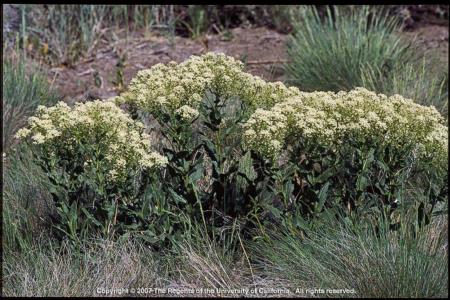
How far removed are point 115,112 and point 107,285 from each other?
86cm

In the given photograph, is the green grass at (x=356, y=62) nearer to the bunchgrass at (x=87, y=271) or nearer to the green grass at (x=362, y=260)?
the green grass at (x=362, y=260)

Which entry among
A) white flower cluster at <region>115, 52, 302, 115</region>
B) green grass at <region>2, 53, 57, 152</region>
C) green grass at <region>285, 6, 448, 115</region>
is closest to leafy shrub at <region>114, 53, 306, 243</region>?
white flower cluster at <region>115, 52, 302, 115</region>

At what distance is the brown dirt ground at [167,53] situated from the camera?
736 cm

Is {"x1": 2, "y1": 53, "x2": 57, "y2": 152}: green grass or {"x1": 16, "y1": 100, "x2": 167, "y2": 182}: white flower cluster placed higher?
{"x1": 16, "y1": 100, "x2": 167, "y2": 182}: white flower cluster

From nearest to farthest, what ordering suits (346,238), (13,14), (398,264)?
(398,264)
(346,238)
(13,14)

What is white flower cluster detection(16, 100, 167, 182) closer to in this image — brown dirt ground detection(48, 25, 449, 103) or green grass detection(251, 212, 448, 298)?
green grass detection(251, 212, 448, 298)

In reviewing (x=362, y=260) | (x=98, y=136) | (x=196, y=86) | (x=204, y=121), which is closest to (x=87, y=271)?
(x=98, y=136)

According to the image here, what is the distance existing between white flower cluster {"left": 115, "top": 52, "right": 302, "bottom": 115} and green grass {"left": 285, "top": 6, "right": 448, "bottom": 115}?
237 cm

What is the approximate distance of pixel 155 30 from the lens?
888cm

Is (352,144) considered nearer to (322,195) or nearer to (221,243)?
(322,195)

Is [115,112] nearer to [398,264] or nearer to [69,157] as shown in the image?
[69,157]

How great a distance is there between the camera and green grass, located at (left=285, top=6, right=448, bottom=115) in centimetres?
629

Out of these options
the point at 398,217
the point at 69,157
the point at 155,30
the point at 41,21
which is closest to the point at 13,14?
the point at 41,21

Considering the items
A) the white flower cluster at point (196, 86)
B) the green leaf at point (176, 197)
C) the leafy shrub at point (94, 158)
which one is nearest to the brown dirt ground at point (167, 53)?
the white flower cluster at point (196, 86)
